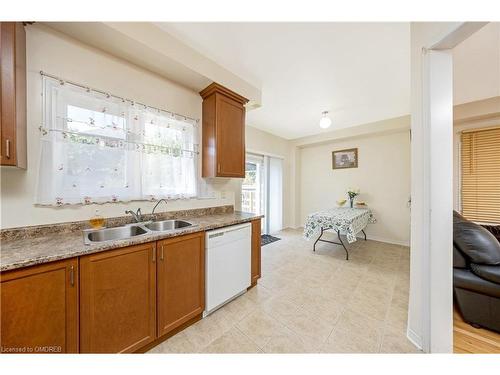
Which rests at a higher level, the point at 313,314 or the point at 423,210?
the point at 423,210

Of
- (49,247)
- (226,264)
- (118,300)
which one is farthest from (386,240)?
(49,247)

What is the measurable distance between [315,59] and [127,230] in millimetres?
2439

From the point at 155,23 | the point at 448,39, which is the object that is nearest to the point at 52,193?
the point at 155,23

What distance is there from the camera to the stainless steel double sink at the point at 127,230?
140cm

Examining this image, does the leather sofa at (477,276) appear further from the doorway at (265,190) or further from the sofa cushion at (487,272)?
the doorway at (265,190)

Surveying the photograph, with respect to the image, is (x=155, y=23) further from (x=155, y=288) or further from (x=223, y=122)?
(x=155, y=288)

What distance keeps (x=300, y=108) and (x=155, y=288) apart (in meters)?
3.14

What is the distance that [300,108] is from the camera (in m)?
3.07

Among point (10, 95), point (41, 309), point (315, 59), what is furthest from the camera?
point (315, 59)

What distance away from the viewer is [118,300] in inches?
44.7

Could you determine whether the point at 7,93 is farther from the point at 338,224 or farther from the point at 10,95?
the point at 338,224

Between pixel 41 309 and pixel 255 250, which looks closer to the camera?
pixel 41 309

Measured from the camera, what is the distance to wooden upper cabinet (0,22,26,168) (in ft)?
3.19
